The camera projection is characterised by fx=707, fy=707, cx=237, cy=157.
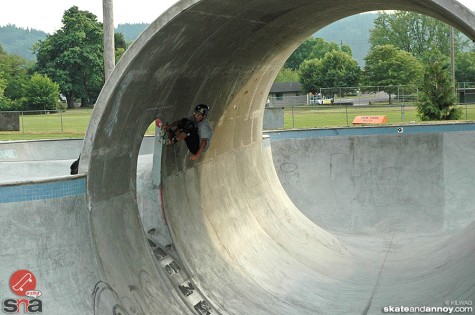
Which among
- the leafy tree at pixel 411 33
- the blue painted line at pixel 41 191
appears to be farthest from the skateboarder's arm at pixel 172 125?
the leafy tree at pixel 411 33

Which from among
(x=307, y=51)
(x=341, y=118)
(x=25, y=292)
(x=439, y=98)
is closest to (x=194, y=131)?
(x=25, y=292)

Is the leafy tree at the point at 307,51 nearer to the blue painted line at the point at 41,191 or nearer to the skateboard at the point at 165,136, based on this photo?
the skateboard at the point at 165,136

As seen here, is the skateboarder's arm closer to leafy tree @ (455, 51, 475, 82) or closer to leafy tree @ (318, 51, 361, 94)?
leafy tree @ (318, 51, 361, 94)

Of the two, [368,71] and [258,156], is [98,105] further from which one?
[368,71]

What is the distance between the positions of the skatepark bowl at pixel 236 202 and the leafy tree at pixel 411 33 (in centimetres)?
9466

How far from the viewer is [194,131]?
37.2 ft

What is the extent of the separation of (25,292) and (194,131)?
4212mm

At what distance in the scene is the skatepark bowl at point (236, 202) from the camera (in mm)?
8242

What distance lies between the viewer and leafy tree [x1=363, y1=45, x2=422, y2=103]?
73.0 metres

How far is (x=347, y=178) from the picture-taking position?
17391 mm

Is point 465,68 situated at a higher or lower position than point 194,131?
higher

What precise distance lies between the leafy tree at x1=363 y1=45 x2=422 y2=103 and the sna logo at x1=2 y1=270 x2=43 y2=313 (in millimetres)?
66864

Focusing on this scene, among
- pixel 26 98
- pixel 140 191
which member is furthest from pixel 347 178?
pixel 26 98

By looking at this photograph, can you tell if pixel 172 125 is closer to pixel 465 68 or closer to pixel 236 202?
pixel 236 202
